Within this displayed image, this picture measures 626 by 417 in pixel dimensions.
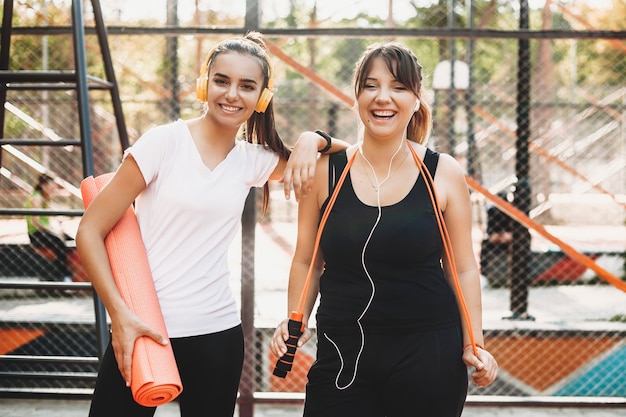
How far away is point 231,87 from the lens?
188 centimetres

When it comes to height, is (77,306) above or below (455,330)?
below

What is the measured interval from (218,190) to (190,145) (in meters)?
0.15

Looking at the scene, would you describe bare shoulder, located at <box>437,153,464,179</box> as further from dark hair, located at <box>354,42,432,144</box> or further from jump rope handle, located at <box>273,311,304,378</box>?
jump rope handle, located at <box>273,311,304,378</box>

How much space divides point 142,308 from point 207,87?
68cm

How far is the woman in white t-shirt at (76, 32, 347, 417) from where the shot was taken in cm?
175

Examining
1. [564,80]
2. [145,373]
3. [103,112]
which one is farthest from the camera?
[564,80]

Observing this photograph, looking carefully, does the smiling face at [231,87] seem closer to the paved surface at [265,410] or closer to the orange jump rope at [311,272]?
the orange jump rope at [311,272]

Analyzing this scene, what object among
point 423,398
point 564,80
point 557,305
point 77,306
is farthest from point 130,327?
point 564,80

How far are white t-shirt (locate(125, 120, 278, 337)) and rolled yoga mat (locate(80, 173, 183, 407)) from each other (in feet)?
0.20

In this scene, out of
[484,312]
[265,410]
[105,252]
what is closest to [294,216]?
[484,312]

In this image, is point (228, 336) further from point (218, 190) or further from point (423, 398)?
point (423, 398)

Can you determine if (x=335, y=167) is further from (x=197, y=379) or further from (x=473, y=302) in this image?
(x=197, y=379)

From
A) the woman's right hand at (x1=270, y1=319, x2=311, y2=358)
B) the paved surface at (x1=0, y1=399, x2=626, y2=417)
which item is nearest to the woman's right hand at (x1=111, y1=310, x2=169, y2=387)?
the woman's right hand at (x1=270, y1=319, x2=311, y2=358)

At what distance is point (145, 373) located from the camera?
A: 159cm
